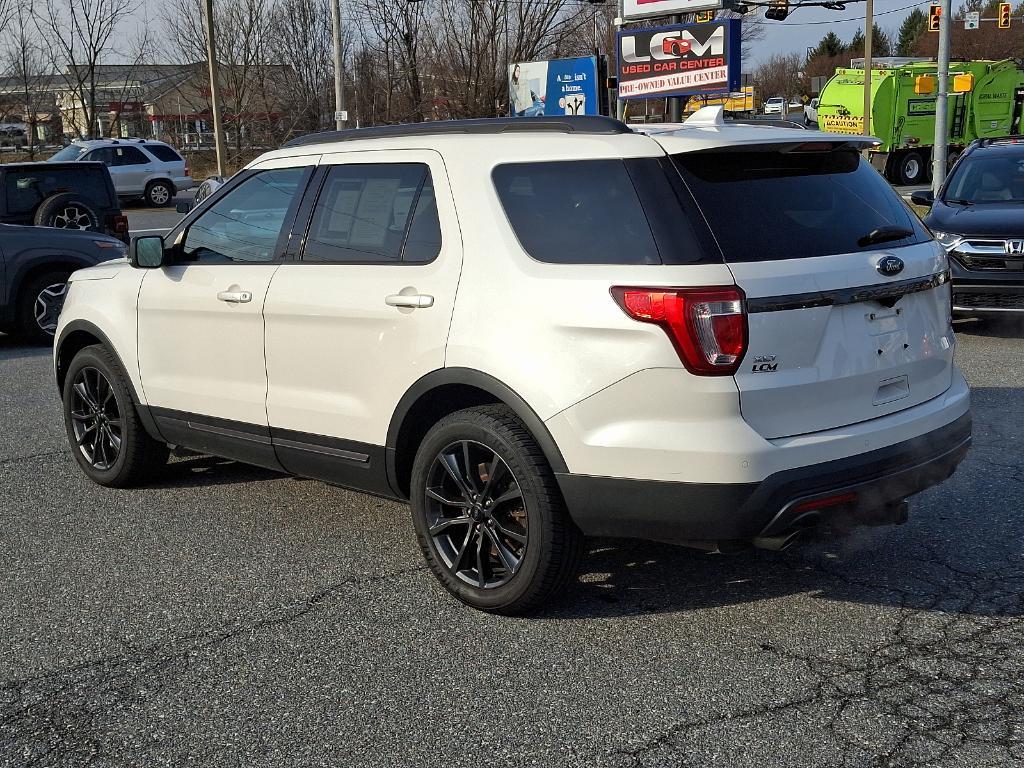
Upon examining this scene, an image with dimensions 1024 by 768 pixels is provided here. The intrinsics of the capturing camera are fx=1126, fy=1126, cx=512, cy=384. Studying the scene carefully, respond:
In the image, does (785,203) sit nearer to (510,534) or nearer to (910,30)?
(510,534)

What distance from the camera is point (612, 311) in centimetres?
373

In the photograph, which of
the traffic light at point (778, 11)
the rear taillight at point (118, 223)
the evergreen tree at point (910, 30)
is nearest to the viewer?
the rear taillight at point (118, 223)

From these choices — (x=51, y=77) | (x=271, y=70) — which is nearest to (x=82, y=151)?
(x=51, y=77)

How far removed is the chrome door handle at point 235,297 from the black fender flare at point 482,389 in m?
1.05

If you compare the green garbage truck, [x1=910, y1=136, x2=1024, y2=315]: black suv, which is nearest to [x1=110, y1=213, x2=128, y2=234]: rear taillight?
[x1=910, y1=136, x2=1024, y2=315]: black suv

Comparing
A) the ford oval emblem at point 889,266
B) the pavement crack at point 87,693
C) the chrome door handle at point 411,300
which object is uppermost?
the ford oval emblem at point 889,266

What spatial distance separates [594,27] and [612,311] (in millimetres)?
56892

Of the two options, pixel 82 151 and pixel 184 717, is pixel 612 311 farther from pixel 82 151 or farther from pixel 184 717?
pixel 82 151

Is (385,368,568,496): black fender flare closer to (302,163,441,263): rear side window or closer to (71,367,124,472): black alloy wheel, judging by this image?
(302,163,441,263): rear side window

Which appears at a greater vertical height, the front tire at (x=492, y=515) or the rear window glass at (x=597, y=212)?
the rear window glass at (x=597, y=212)

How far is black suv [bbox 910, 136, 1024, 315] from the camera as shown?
9.56m

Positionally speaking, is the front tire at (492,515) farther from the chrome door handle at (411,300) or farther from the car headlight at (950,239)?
the car headlight at (950,239)

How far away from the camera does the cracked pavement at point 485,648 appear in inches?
131

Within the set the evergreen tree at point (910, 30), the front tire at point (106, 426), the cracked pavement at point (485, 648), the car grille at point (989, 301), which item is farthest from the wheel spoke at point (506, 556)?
the evergreen tree at point (910, 30)
